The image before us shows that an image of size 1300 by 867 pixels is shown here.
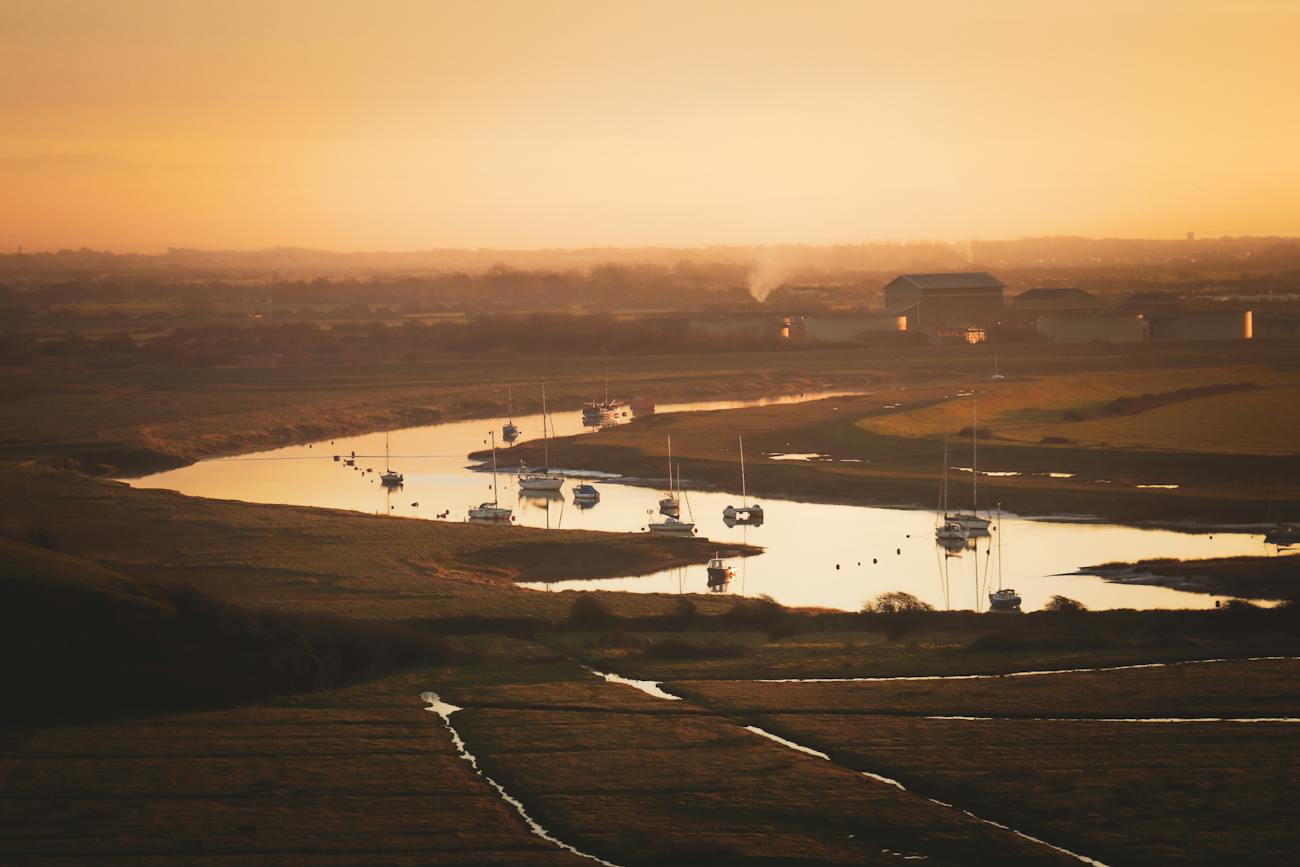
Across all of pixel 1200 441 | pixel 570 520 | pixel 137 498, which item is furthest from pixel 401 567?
pixel 1200 441

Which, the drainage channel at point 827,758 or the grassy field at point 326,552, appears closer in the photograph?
the drainage channel at point 827,758

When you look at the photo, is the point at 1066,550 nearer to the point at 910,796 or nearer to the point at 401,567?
the point at 401,567

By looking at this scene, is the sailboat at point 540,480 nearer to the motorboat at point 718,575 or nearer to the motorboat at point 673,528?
the motorboat at point 673,528

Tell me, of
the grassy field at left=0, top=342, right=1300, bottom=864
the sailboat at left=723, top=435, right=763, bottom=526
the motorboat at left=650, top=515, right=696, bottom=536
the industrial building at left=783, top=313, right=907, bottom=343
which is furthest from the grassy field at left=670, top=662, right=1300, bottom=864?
the industrial building at left=783, top=313, right=907, bottom=343

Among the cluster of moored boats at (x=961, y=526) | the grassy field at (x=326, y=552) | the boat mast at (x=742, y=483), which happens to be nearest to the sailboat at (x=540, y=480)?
the boat mast at (x=742, y=483)

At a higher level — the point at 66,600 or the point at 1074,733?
the point at 66,600

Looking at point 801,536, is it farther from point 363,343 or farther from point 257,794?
point 363,343

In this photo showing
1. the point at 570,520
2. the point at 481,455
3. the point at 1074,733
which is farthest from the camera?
the point at 481,455
